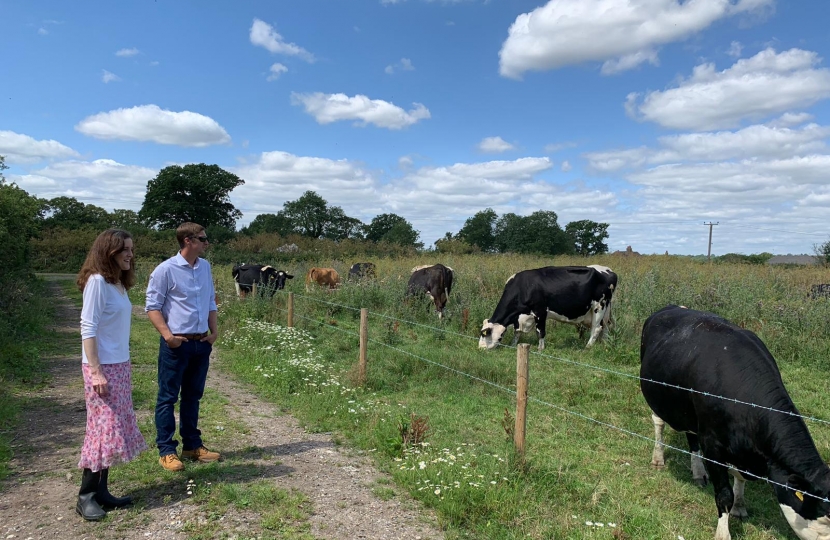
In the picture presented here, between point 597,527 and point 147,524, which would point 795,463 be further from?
point 147,524

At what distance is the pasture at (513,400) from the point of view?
4137mm

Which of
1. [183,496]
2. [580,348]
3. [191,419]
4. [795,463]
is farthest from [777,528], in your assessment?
[580,348]

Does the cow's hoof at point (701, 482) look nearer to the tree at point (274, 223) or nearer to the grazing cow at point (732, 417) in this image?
the grazing cow at point (732, 417)

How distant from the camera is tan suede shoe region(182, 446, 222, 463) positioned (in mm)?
4887

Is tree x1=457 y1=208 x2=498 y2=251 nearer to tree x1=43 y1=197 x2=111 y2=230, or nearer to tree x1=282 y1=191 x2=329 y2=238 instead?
tree x1=282 y1=191 x2=329 y2=238

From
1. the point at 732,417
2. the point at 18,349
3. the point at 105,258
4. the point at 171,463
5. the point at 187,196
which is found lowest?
the point at 171,463

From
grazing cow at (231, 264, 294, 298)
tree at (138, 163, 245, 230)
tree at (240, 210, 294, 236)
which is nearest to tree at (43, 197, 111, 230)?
tree at (138, 163, 245, 230)

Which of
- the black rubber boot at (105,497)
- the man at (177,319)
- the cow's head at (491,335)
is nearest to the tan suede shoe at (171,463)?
the man at (177,319)

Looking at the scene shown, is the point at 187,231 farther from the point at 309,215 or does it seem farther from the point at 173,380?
the point at 309,215

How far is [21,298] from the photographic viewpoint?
1224cm

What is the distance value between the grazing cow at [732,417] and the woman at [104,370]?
13.9 ft

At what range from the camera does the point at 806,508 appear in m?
3.33

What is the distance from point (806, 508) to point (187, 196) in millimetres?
54143

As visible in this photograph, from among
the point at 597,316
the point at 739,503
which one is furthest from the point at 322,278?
the point at 739,503
